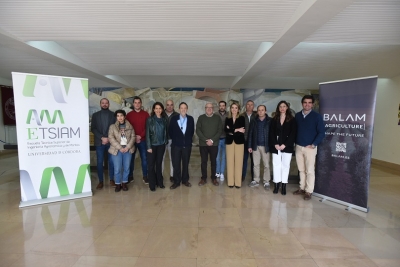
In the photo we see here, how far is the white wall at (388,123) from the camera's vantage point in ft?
22.7

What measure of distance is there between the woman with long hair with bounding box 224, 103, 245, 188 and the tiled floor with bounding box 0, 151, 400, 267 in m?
0.48

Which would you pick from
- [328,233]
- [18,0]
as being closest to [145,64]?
[18,0]

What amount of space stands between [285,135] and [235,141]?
930 millimetres

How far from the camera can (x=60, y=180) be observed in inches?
145

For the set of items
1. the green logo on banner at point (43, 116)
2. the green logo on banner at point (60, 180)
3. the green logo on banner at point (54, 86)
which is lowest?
the green logo on banner at point (60, 180)

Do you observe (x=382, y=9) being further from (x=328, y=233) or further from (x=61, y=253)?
(x=61, y=253)

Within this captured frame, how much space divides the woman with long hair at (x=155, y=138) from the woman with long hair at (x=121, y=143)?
1.27ft

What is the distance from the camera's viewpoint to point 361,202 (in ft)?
11.0

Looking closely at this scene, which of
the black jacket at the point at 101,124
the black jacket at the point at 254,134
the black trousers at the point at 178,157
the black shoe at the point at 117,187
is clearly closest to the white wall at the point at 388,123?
the black jacket at the point at 254,134

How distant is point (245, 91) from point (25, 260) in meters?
10.5

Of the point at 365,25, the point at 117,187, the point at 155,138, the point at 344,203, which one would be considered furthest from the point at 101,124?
the point at 365,25

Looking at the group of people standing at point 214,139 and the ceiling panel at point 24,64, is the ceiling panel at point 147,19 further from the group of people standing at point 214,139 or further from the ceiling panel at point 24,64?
the ceiling panel at point 24,64

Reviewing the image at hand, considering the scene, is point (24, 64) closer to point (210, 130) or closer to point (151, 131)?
point (151, 131)

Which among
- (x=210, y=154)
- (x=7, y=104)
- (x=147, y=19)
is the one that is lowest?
(x=210, y=154)
